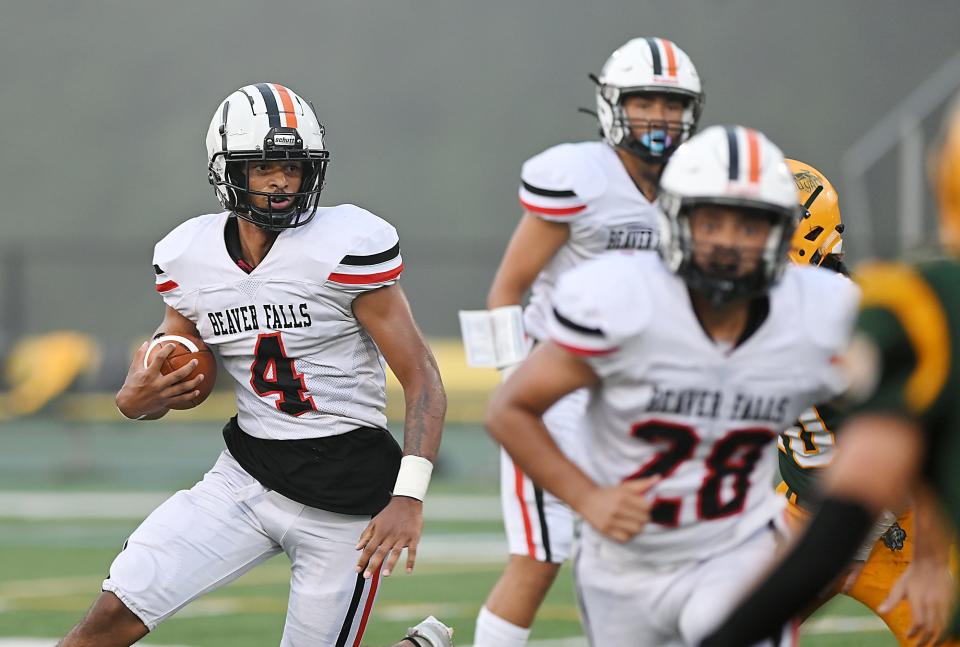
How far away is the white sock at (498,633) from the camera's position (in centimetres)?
437

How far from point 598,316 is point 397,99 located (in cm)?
1452

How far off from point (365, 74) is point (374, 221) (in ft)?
43.0

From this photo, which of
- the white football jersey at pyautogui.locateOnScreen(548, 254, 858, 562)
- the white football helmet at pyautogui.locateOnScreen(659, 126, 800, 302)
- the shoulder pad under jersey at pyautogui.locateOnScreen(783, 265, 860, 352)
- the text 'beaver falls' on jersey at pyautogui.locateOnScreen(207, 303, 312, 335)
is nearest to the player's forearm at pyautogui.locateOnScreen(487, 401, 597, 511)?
the white football jersey at pyautogui.locateOnScreen(548, 254, 858, 562)

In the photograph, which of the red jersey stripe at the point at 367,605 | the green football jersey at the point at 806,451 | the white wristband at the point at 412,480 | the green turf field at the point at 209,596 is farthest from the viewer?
the green turf field at the point at 209,596

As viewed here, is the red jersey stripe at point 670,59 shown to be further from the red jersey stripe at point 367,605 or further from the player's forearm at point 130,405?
the player's forearm at point 130,405

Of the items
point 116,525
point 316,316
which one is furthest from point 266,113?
point 116,525

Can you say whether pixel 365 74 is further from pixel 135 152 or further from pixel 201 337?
pixel 201 337

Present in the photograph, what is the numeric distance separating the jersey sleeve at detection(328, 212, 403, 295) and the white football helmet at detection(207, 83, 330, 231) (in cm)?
21

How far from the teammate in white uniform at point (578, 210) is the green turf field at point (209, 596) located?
193 centimetres

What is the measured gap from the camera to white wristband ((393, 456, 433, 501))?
427cm

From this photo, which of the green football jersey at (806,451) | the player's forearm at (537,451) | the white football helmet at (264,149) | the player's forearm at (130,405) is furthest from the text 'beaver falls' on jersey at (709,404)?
the player's forearm at (130,405)

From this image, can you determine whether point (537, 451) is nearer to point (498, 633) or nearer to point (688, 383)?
point (688, 383)

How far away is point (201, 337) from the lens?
180 inches

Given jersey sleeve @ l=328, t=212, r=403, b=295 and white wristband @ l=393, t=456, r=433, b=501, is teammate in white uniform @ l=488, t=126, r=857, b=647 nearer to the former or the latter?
white wristband @ l=393, t=456, r=433, b=501
